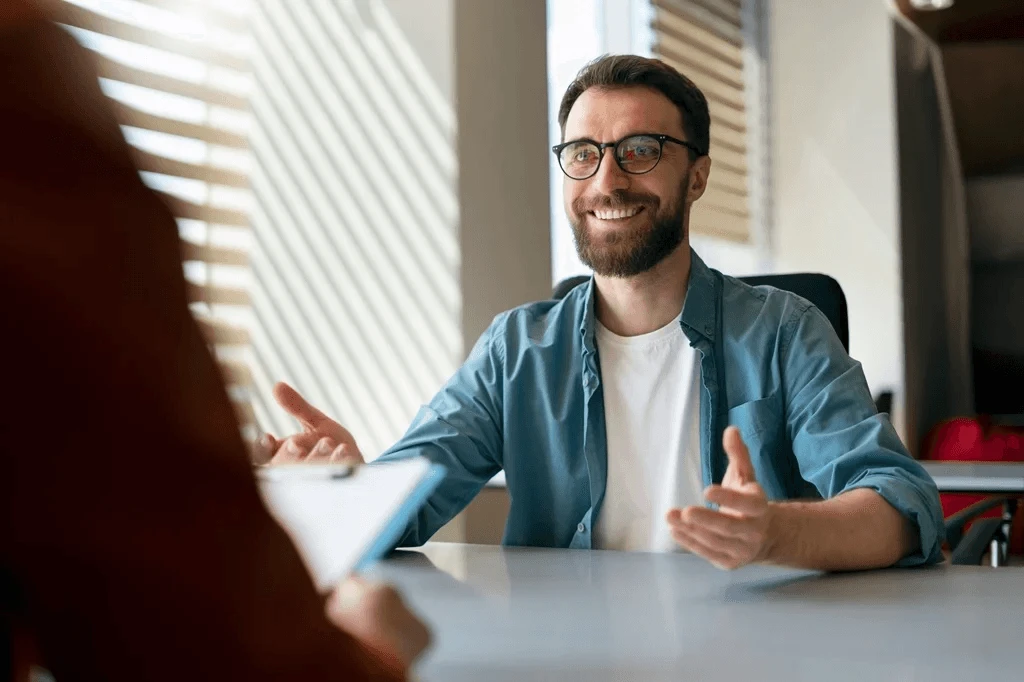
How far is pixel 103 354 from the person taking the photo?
10.3 inches

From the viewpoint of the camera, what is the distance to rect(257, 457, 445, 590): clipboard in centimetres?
67

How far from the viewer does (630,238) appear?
171 centimetres

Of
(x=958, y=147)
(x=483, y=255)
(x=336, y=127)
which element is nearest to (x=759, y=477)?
(x=483, y=255)

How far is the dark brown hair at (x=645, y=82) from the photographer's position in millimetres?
1732

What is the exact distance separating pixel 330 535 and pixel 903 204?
3.91 meters

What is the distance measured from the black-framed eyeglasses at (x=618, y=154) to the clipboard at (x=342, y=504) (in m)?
0.99

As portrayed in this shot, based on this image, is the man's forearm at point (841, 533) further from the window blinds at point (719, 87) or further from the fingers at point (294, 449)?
the window blinds at point (719, 87)

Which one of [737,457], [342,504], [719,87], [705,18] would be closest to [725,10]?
[705,18]

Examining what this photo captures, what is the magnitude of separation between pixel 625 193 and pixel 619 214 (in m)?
0.04

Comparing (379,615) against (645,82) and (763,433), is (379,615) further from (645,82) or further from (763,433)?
(645,82)

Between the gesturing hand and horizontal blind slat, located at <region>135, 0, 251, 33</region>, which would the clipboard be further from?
horizontal blind slat, located at <region>135, 0, 251, 33</region>

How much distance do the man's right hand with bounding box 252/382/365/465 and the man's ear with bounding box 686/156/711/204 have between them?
0.81 metres

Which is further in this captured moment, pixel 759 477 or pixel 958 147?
pixel 958 147

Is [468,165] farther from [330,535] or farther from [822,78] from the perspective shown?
[822,78]
